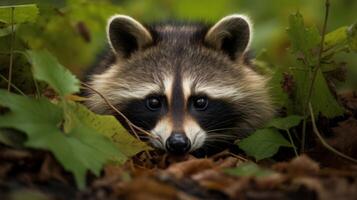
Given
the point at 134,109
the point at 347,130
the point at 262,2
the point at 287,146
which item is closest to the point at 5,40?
the point at 134,109

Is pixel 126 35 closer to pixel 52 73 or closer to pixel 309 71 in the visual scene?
pixel 309 71

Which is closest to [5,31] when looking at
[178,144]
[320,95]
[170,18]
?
[178,144]

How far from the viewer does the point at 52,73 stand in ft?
18.7

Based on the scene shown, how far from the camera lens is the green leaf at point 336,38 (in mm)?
7085

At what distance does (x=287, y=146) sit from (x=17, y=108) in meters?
2.52

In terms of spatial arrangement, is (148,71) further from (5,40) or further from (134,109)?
(5,40)

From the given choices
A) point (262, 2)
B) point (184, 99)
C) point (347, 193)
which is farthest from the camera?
point (262, 2)

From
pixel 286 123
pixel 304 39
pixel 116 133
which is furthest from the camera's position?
pixel 304 39

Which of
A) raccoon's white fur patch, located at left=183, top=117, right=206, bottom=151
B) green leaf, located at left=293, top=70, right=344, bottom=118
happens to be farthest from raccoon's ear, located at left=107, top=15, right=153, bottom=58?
green leaf, located at left=293, top=70, right=344, bottom=118

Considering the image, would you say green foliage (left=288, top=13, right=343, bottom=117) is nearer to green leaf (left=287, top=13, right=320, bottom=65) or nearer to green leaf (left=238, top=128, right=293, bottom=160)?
green leaf (left=287, top=13, right=320, bottom=65)

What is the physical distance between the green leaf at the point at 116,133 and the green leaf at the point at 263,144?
94cm

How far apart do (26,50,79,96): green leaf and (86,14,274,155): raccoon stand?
4.55ft

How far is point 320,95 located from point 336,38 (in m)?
0.57

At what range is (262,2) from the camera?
16219 millimetres
